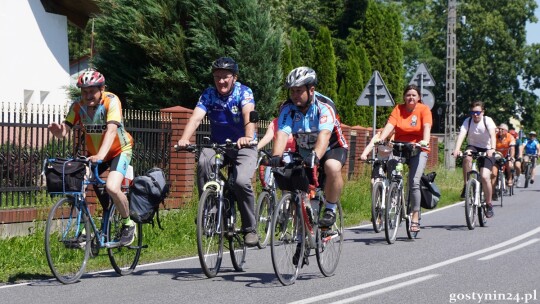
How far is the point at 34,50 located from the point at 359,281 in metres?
17.6

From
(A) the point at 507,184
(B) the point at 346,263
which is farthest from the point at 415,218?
(A) the point at 507,184

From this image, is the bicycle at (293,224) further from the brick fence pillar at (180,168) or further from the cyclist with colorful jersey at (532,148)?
the cyclist with colorful jersey at (532,148)

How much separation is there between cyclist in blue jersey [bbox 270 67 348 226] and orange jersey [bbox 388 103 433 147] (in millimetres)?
4248

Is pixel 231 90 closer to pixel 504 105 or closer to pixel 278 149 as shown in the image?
pixel 278 149

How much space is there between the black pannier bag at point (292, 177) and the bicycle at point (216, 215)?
0.64m

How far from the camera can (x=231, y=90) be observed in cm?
1035

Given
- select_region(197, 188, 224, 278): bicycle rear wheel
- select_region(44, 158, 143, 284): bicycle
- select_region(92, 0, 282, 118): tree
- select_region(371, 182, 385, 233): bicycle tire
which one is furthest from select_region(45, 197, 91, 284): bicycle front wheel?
select_region(92, 0, 282, 118): tree

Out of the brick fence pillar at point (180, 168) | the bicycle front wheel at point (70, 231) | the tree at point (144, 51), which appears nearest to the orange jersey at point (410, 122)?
the brick fence pillar at point (180, 168)

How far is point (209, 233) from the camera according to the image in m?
9.88

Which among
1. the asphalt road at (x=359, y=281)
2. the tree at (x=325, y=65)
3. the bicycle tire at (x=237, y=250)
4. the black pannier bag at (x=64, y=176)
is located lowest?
the asphalt road at (x=359, y=281)

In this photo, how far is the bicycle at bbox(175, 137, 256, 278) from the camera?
9797 millimetres

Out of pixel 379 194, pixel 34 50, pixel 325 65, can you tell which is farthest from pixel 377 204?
pixel 325 65

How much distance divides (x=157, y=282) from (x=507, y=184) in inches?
729

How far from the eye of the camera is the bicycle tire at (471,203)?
52.0ft
